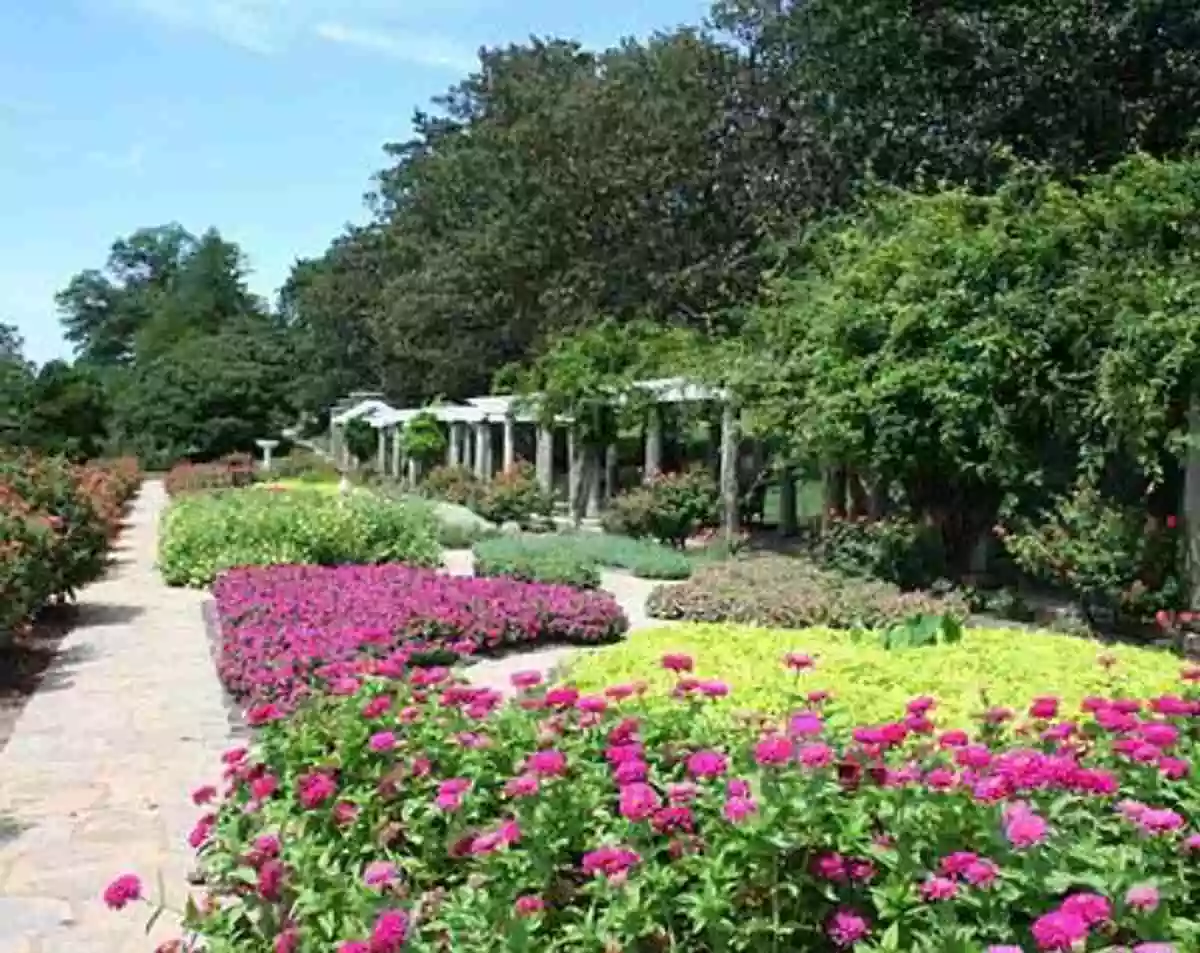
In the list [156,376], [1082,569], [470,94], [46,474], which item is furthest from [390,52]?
[156,376]

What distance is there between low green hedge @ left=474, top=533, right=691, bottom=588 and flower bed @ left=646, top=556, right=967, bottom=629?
3.77ft

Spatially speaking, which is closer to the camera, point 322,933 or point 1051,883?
point 1051,883

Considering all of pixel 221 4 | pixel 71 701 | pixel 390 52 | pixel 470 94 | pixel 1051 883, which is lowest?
pixel 71 701

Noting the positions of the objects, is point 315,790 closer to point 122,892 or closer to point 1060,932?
point 122,892

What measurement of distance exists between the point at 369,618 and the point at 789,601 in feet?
10.2

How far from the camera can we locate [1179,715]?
3.38 meters

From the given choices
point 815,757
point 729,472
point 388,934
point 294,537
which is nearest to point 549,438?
point 729,472

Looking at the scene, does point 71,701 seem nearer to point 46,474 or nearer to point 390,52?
point 46,474

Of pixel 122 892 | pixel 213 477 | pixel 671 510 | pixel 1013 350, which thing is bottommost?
pixel 213 477

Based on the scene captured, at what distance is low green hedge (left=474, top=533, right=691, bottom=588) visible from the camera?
12.2 meters

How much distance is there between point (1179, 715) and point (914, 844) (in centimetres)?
121

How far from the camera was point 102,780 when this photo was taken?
19.4 ft

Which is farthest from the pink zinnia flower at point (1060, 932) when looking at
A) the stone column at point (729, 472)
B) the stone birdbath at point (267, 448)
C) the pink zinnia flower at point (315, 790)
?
the stone birdbath at point (267, 448)

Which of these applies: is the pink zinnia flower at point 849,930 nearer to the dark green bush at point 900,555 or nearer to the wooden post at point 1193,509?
the wooden post at point 1193,509
